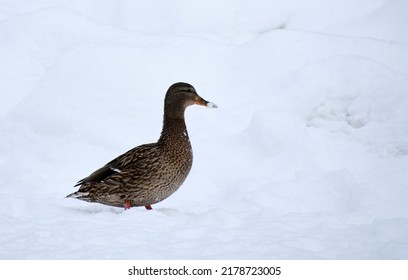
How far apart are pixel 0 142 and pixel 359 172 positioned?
13.3 feet

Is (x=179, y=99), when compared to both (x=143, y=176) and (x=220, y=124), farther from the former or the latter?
(x=220, y=124)

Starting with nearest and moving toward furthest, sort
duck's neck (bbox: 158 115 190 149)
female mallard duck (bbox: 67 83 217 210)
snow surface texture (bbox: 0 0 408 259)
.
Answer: snow surface texture (bbox: 0 0 408 259)
female mallard duck (bbox: 67 83 217 210)
duck's neck (bbox: 158 115 190 149)

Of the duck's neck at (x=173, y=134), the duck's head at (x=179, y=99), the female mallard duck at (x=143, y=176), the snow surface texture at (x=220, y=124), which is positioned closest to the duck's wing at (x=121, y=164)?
the female mallard duck at (x=143, y=176)

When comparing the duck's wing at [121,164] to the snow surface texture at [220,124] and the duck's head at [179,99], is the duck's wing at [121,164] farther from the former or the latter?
the duck's head at [179,99]

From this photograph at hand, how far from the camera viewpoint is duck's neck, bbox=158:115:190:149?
18.9 feet

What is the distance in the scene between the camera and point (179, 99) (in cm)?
595

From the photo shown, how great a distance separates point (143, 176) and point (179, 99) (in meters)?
0.85

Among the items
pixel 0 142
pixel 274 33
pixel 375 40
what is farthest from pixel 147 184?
pixel 375 40

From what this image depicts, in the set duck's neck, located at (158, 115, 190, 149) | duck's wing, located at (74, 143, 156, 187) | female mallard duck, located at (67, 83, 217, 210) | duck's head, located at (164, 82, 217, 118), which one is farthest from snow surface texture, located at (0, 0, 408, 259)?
duck's head, located at (164, 82, 217, 118)

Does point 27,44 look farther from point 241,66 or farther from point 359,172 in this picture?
point 359,172

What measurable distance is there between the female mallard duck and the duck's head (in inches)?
8.1

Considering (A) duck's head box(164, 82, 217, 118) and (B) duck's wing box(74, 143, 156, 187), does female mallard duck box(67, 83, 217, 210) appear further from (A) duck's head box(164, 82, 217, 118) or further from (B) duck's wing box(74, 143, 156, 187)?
(A) duck's head box(164, 82, 217, 118)
